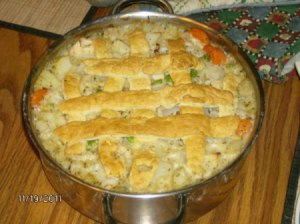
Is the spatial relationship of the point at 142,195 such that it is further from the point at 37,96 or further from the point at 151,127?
the point at 37,96

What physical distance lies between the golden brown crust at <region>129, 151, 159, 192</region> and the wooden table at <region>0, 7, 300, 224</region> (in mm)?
212

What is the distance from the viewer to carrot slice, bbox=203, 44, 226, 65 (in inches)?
47.3

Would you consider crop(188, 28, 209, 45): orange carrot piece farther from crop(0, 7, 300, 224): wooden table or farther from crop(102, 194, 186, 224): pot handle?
crop(102, 194, 186, 224): pot handle

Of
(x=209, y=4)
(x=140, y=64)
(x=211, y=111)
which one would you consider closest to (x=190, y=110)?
(x=211, y=111)

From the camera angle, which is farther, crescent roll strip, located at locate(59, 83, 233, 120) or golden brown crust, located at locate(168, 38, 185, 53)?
golden brown crust, located at locate(168, 38, 185, 53)

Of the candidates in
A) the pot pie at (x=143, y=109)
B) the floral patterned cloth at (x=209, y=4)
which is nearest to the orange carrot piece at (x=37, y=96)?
the pot pie at (x=143, y=109)

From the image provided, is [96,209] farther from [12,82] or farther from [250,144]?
[12,82]

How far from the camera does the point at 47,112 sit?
110cm

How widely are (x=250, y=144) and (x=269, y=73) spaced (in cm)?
48

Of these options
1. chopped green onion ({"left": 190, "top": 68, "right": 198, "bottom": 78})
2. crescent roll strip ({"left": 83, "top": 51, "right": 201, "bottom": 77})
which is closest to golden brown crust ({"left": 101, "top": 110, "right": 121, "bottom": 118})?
crescent roll strip ({"left": 83, "top": 51, "right": 201, "bottom": 77})

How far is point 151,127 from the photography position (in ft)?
3.40

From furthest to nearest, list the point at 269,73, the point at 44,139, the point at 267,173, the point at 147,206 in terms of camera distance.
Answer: the point at 269,73, the point at 267,173, the point at 44,139, the point at 147,206

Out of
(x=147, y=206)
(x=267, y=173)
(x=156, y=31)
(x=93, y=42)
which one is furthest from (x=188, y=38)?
(x=147, y=206)

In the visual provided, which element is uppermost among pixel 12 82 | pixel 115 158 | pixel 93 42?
pixel 93 42
